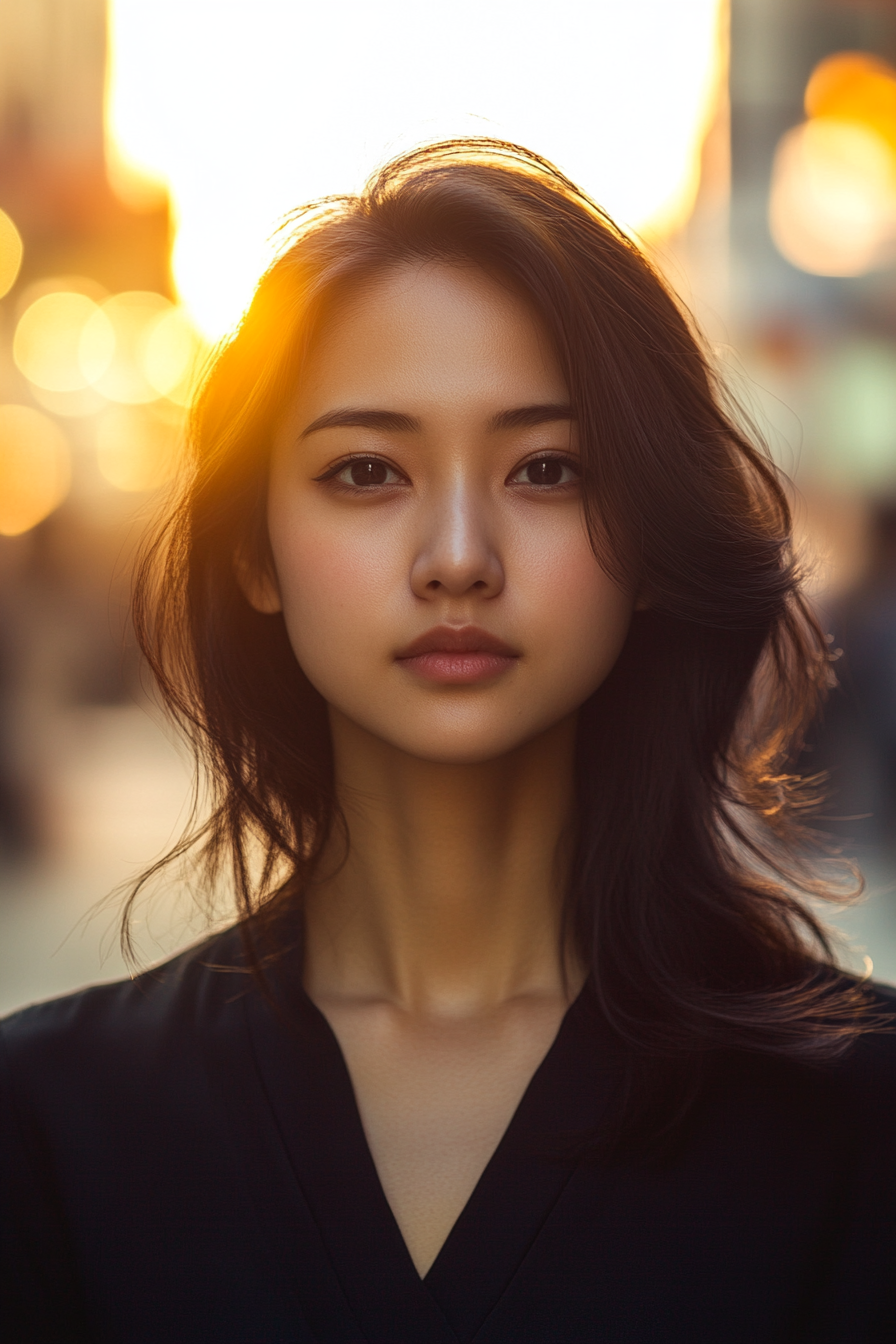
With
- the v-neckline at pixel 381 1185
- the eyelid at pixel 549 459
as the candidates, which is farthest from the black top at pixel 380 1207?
the eyelid at pixel 549 459

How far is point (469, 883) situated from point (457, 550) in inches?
22.6

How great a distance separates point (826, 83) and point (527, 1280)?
2211 centimetres

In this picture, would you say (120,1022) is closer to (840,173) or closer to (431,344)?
(431,344)

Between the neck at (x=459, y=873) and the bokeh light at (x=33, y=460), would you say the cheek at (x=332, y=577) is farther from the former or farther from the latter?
the bokeh light at (x=33, y=460)

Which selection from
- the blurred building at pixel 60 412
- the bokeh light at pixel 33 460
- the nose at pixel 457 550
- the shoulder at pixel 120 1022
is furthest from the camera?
the bokeh light at pixel 33 460

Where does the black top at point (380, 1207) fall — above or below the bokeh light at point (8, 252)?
below

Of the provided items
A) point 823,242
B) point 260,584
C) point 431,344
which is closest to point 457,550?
point 431,344

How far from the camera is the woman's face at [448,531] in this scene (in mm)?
1747

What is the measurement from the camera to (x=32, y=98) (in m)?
35.9

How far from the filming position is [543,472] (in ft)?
5.91

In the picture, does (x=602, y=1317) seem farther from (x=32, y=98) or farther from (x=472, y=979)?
(x=32, y=98)

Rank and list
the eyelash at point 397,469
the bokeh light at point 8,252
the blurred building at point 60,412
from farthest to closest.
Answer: the bokeh light at point 8,252, the blurred building at point 60,412, the eyelash at point 397,469

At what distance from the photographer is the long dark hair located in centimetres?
184

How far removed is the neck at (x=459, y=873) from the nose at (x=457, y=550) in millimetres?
358
